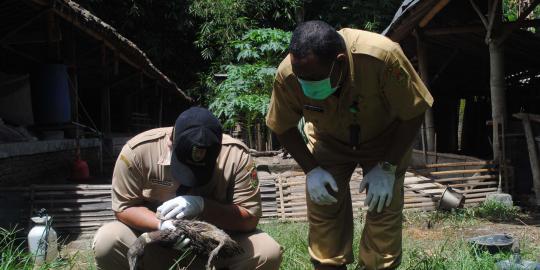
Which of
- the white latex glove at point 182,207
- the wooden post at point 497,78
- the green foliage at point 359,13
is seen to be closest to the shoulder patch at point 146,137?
the white latex glove at point 182,207

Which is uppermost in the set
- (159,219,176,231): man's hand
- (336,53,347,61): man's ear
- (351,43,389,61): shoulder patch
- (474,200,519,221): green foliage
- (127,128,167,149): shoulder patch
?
(351,43,389,61): shoulder patch

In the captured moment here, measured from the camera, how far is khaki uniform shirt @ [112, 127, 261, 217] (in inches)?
108

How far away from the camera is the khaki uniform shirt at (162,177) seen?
2.73m

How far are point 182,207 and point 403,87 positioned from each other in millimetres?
1171

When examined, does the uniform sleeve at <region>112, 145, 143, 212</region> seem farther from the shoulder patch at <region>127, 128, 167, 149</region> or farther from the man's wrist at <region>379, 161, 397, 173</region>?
the man's wrist at <region>379, 161, 397, 173</region>

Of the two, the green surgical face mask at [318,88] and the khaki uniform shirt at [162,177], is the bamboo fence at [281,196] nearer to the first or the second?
the khaki uniform shirt at [162,177]

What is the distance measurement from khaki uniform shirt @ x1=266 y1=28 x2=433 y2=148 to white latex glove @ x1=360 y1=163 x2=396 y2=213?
24cm

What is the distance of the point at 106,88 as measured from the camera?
11.3m

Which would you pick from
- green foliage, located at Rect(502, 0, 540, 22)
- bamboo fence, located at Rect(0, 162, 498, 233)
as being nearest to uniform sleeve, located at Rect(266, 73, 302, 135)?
bamboo fence, located at Rect(0, 162, 498, 233)

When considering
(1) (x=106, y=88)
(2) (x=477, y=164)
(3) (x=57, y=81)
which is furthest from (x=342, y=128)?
(1) (x=106, y=88)

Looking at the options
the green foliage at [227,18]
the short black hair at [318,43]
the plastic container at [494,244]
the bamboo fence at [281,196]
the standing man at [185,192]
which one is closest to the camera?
the short black hair at [318,43]

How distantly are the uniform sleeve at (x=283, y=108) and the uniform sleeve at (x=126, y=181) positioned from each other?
0.74m

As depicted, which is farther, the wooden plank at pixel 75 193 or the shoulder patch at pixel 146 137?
the wooden plank at pixel 75 193

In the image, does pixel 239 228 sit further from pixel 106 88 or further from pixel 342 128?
pixel 106 88
